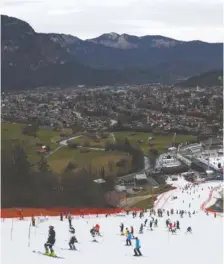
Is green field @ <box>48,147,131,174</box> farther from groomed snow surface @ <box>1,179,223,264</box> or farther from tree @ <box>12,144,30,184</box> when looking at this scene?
groomed snow surface @ <box>1,179,223,264</box>

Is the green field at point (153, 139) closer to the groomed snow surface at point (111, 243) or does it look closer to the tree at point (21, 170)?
the tree at point (21, 170)

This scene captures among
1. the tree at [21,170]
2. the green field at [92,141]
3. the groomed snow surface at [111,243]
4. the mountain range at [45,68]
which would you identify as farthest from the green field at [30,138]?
the mountain range at [45,68]

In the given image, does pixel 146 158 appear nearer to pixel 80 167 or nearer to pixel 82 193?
pixel 80 167

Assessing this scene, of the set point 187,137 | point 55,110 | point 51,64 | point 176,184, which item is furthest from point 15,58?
point 176,184

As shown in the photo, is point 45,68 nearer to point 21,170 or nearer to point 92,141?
point 92,141

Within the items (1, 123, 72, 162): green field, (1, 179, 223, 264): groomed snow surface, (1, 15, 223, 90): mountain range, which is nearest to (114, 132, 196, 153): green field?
(1, 123, 72, 162): green field
